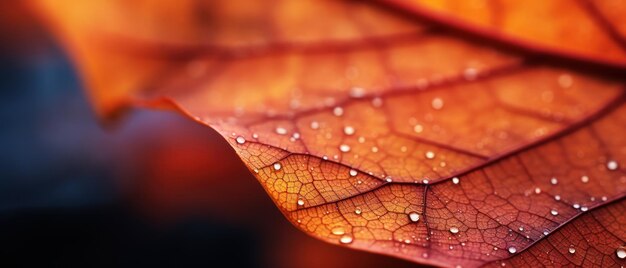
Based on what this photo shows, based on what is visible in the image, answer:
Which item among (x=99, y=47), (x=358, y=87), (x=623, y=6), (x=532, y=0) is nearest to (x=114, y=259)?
(x=99, y=47)

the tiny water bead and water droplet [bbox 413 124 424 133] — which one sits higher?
water droplet [bbox 413 124 424 133]

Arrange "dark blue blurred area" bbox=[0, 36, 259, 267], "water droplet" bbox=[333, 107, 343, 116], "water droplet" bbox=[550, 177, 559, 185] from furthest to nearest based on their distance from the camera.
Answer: "dark blue blurred area" bbox=[0, 36, 259, 267]
"water droplet" bbox=[333, 107, 343, 116]
"water droplet" bbox=[550, 177, 559, 185]

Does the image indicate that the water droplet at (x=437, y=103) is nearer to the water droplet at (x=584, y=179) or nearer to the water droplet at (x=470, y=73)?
the water droplet at (x=470, y=73)

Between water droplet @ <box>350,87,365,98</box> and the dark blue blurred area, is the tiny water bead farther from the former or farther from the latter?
the dark blue blurred area

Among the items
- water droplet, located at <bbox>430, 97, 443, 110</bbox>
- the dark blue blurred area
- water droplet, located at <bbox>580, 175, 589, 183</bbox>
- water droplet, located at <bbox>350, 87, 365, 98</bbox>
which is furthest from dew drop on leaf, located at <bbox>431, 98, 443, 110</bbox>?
the dark blue blurred area

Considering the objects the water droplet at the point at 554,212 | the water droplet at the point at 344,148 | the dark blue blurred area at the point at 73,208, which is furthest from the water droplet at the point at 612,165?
the dark blue blurred area at the point at 73,208

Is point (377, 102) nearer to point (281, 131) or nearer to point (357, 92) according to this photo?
point (357, 92)

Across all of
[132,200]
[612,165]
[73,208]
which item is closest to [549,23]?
[612,165]

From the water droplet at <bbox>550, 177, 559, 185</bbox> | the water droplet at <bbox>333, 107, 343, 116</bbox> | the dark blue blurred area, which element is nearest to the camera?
the water droplet at <bbox>550, 177, 559, 185</bbox>
